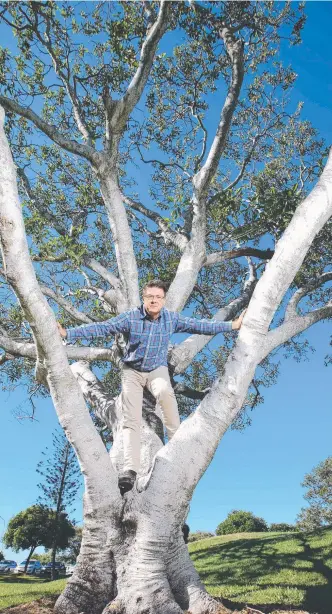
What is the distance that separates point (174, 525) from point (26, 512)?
3324 centimetres

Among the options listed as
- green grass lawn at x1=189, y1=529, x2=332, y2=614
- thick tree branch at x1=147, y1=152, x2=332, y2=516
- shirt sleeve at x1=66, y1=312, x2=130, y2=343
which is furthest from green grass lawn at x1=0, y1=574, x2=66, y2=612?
shirt sleeve at x1=66, y1=312, x2=130, y2=343

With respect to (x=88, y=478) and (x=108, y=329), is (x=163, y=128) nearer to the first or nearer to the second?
(x=108, y=329)

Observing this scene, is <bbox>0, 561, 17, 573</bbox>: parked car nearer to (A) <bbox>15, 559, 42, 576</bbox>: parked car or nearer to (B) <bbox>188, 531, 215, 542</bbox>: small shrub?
(A) <bbox>15, 559, 42, 576</bbox>: parked car

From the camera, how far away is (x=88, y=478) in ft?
14.4

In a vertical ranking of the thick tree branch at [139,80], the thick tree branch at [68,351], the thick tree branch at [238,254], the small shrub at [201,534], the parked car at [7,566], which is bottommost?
the parked car at [7,566]

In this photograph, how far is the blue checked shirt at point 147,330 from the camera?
502 centimetres

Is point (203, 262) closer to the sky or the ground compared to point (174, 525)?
closer to the sky

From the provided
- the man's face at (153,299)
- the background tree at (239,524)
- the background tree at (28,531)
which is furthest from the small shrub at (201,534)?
the man's face at (153,299)

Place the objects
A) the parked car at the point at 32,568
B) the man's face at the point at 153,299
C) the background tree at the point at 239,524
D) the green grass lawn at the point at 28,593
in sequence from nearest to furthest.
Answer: the man's face at the point at 153,299, the green grass lawn at the point at 28,593, the background tree at the point at 239,524, the parked car at the point at 32,568

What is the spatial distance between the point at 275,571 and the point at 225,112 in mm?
9182

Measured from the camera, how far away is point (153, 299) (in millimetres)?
4980

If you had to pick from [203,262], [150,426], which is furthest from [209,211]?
[150,426]

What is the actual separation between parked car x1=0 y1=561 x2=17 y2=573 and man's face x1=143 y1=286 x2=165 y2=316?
36698mm

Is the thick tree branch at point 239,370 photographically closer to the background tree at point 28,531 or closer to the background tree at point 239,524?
the background tree at point 239,524
